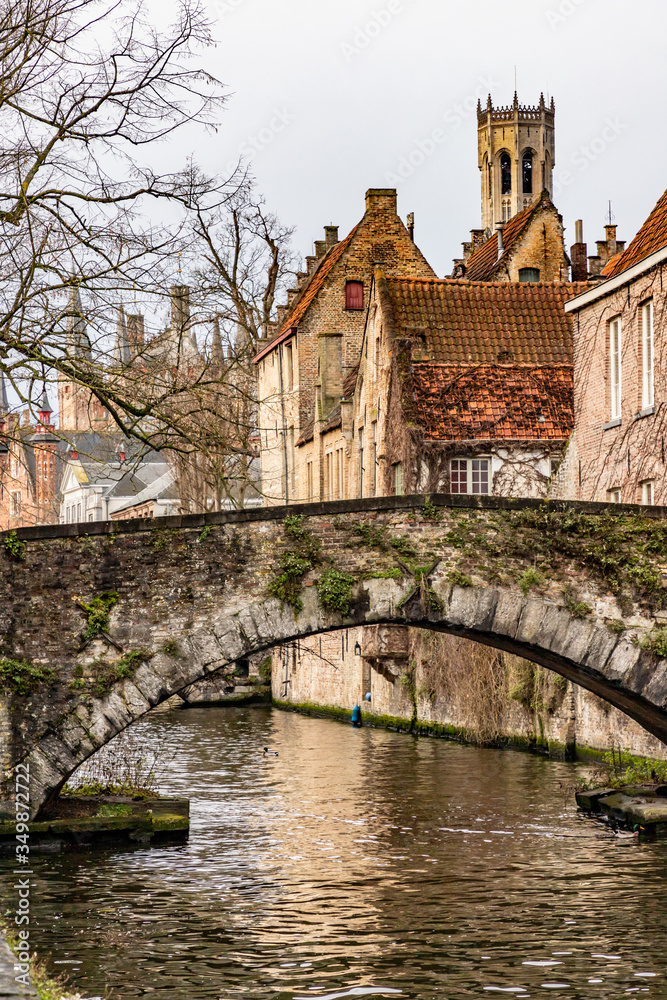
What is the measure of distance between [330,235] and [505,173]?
2019 inches

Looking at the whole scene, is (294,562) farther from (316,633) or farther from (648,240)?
(648,240)

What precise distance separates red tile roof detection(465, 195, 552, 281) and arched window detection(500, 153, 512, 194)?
5493 cm

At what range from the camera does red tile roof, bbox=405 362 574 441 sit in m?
24.3

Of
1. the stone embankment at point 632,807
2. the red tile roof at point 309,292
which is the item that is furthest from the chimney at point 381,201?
the stone embankment at point 632,807

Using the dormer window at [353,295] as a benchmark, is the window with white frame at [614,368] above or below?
below

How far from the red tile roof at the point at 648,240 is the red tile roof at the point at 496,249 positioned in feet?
37.8

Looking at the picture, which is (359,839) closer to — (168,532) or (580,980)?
(168,532)

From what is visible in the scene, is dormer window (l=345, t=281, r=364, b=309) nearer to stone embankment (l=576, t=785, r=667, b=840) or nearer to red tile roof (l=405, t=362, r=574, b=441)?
red tile roof (l=405, t=362, r=574, b=441)

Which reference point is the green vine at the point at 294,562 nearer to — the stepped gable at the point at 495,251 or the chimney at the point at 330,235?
the stepped gable at the point at 495,251

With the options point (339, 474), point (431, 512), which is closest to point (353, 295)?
point (339, 474)

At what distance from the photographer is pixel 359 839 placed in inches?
609

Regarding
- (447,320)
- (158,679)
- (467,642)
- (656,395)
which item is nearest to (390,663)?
(467,642)

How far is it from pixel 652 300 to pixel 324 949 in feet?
33.8

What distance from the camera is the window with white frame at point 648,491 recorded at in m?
18.1
